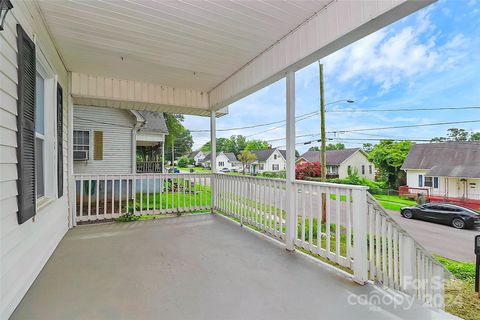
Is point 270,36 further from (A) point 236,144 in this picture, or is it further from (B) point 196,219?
(A) point 236,144

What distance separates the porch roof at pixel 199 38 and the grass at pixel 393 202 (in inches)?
61.5

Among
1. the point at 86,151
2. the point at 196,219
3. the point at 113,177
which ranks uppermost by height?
the point at 86,151

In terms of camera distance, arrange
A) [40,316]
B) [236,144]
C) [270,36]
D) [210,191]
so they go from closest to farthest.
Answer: [40,316] → [270,36] → [210,191] → [236,144]

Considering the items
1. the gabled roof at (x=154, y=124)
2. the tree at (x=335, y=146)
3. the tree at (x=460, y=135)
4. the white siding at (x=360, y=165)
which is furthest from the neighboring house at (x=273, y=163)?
the gabled roof at (x=154, y=124)

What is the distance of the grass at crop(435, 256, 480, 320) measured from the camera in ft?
6.45

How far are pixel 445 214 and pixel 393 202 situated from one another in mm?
415

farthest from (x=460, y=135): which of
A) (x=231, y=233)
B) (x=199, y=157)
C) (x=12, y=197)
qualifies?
(x=199, y=157)

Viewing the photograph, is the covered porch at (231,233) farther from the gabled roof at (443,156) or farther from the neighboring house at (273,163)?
the gabled roof at (443,156)

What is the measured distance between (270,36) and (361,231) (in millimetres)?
2386

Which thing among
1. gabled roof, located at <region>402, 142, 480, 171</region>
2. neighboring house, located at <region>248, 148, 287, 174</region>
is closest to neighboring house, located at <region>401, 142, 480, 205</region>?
gabled roof, located at <region>402, 142, 480, 171</region>

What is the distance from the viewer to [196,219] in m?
4.89

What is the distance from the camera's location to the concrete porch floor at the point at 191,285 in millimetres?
1830

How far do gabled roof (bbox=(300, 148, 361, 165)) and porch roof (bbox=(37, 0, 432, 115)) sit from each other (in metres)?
1.67

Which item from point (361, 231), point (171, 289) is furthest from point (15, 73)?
point (361, 231)
